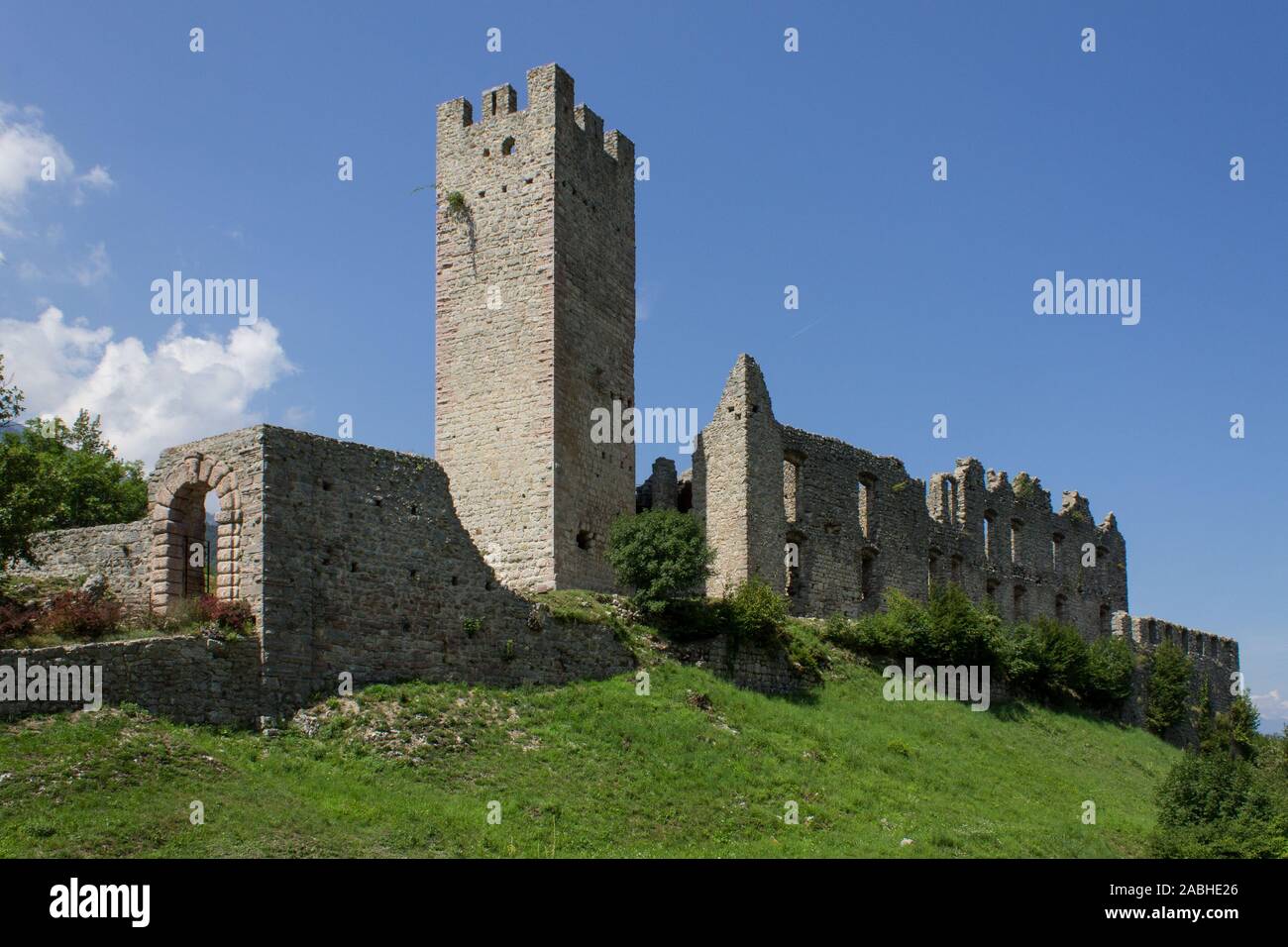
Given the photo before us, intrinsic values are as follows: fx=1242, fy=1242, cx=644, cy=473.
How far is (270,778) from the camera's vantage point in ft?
53.2

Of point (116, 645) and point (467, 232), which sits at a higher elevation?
point (467, 232)

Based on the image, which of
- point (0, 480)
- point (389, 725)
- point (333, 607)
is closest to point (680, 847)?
point (389, 725)

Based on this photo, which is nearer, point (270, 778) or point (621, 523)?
point (270, 778)

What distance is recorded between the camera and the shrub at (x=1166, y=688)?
135ft

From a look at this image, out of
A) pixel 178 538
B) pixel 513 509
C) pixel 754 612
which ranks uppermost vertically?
pixel 513 509

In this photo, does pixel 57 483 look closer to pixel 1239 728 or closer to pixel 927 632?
pixel 927 632

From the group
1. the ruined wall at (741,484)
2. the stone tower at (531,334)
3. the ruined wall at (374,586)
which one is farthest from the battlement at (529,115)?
the ruined wall at (374,586)

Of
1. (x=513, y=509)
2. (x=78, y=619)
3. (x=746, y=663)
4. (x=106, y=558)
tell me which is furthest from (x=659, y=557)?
(x=78, y=619)

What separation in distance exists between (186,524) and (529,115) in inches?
545

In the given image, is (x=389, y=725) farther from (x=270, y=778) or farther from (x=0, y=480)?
(x=0, y=480)

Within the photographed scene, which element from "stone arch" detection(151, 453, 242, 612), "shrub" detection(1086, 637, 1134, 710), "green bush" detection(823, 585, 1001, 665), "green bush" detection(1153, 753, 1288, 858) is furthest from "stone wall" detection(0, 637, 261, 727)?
"shrub" detection(1086, 637, 1134, 710)

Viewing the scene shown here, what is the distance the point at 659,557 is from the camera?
87.4 ft

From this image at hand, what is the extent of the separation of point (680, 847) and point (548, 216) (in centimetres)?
1627
